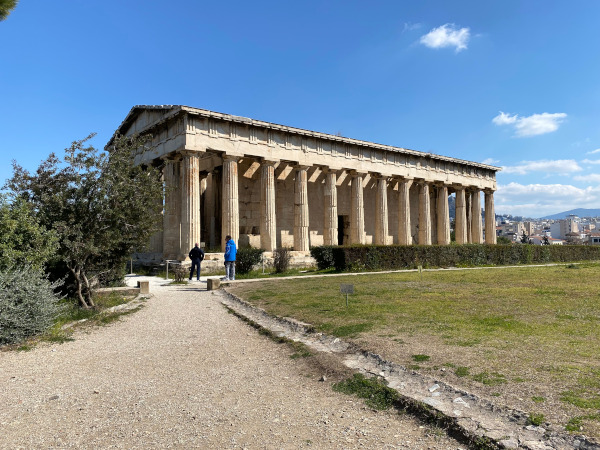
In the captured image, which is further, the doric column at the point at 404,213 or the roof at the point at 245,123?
the doric column at the point at 404,213

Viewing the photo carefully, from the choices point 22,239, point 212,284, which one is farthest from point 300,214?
point 22,239

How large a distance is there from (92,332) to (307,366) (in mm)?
5499

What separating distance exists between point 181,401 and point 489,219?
135 ft

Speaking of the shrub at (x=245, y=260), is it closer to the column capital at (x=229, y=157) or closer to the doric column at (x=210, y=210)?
the column capital at (x=229, y=157)

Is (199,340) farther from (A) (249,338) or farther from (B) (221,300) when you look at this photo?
(B) (221,300)

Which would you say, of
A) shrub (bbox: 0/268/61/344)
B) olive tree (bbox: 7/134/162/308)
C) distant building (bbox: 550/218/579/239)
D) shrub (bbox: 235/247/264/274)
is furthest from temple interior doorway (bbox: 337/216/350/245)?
distant building (bbox: 550/218/579/239)

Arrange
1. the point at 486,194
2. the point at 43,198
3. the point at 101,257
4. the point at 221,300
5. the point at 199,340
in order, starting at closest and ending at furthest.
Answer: the point at 199,340
the point at 43,198
the point at 101,257
the point at 221,300
the point at 486,194

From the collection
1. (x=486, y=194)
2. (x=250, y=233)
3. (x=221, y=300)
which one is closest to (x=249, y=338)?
(x=221, y=300)

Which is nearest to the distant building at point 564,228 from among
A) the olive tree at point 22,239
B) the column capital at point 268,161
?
the column capital at point 268,161

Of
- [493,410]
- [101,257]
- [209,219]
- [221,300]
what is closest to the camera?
[493,410]

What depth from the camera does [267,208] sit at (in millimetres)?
26047

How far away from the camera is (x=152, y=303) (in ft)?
41.6

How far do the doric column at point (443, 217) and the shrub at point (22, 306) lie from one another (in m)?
33.8

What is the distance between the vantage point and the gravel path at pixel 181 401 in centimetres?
400
